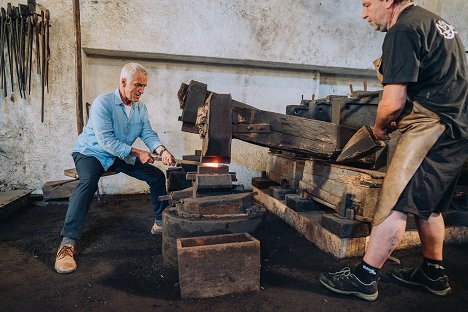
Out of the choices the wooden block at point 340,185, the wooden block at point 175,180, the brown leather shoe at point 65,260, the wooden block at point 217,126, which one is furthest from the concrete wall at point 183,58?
the wooden block at point 217,126

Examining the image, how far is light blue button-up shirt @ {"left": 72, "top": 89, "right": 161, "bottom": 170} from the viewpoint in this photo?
287 centimetres

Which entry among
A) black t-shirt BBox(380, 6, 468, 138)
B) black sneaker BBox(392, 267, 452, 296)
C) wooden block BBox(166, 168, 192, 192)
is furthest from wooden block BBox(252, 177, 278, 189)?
black t-shirt BBox(380, 6, 468, 138)

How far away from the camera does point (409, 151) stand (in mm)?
1959

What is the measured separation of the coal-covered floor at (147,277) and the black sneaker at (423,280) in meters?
0.05

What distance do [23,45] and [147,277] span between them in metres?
3.68

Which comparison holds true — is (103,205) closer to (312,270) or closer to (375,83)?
(312,270)

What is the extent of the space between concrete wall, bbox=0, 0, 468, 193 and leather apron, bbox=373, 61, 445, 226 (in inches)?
128

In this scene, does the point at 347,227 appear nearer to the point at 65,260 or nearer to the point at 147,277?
the point at 147,277

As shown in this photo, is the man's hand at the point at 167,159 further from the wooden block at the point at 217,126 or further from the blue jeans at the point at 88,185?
the wooden block at the point at 217,126

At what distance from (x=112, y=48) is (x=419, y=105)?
158 inches

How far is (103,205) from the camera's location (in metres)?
4.32

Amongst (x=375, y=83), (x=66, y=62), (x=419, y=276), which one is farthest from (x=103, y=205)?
(x=375, y=83)

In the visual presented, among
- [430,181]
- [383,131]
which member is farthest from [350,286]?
[383,131]

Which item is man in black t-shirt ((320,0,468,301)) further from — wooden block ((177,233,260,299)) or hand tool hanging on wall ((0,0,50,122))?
hand tool hanging on wall ((0,0,50,122))
